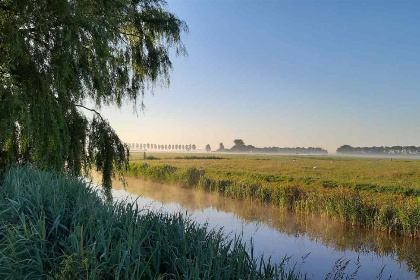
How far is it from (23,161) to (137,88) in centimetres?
407

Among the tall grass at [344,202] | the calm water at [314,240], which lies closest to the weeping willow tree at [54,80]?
the calm water at [314,240]

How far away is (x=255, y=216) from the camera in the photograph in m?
13.8

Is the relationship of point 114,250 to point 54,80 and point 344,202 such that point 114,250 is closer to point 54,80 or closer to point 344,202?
point 54,80

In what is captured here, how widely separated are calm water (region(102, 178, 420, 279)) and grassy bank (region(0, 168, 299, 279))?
1664 mm

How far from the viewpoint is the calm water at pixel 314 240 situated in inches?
322

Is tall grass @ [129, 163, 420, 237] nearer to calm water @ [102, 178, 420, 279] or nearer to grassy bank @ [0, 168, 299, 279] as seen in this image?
calm water @ [102, 178, 420, 279]

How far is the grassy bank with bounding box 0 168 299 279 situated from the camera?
107 inches

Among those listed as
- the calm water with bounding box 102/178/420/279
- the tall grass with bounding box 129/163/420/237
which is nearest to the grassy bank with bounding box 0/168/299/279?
the calm water with bounding box 102/178/420/279

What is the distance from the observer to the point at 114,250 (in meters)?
2.89

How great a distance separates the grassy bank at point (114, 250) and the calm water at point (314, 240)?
5.46 feet

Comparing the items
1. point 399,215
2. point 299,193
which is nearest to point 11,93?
point 399,215

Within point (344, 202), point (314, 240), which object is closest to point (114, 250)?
point (314, 240)

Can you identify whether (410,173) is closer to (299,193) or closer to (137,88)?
(299,193)

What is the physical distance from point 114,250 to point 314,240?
9066mm
